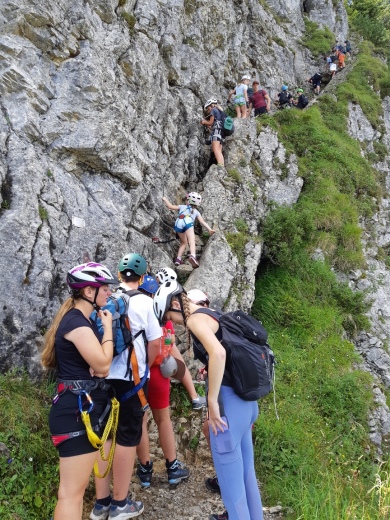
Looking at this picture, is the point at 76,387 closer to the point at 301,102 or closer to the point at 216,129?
the point at 216,129

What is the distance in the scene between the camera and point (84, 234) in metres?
7.18

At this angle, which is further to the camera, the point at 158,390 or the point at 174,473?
the point at 174,473

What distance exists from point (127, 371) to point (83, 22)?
8.54 m

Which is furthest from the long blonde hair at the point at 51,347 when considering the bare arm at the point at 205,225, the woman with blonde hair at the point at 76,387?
the bare arm at the point at 205,225

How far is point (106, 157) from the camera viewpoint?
8.04m

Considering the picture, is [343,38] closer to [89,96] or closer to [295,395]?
[89,96]

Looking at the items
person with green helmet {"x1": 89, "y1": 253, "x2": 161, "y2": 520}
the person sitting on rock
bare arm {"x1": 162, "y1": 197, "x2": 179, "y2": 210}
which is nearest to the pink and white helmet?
person with green helmet {"x1": 89, "y1": 253, "x2": 161, "y2": 520}

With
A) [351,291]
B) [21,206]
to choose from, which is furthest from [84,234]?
[351,291]

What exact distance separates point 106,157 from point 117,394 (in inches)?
212

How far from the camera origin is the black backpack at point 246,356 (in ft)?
12.2

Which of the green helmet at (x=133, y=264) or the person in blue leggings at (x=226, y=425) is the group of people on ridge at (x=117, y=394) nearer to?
the person in blue leggings at (x=226, y=425)

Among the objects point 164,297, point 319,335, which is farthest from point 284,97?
point 164,297

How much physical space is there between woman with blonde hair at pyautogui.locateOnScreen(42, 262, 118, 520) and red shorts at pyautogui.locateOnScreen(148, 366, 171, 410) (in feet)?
4.01

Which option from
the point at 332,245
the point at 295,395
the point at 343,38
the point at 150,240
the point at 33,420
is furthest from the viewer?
the point at 343,38
